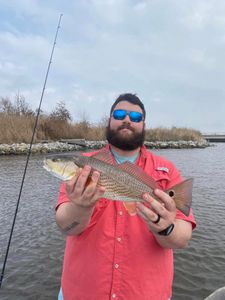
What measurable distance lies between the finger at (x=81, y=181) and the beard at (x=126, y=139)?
67cm

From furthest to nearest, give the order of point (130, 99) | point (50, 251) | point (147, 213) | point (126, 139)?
point (50, 251)
point (130, 99)
point (126, 139)
point (147, 213)

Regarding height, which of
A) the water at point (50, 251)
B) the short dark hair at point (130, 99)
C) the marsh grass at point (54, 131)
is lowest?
the water at point (50, 251)

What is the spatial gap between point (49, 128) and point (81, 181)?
3666 centimetres

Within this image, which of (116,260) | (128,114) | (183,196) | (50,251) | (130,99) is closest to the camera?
(183,196)

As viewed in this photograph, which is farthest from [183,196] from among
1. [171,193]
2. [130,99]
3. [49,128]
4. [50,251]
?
[49,128]

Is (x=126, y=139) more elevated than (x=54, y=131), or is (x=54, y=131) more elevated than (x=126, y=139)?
(x=126, y=139)

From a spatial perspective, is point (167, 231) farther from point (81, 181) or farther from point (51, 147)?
point (51, 147)

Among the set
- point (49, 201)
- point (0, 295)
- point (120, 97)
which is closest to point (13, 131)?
point (49, 201)

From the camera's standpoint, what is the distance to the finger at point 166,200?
7.65ft

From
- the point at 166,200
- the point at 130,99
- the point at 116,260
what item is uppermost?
the point at 130,99

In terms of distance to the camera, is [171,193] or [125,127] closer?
[171,193]

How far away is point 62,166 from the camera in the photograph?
98.3 inches

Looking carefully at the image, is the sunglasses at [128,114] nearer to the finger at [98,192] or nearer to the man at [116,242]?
the man at [116,242]

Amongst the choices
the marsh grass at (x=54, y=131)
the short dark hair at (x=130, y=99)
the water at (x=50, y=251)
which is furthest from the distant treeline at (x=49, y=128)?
the short dark hair at (x=130, y=99)
